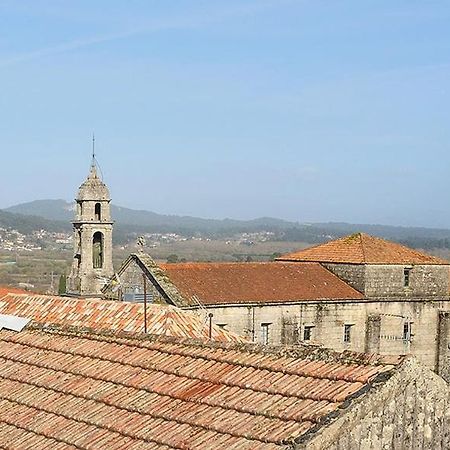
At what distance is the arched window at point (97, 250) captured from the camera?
35.4 m

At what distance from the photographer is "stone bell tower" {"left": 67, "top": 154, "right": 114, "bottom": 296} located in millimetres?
34906

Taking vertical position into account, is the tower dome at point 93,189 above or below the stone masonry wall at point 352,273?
above

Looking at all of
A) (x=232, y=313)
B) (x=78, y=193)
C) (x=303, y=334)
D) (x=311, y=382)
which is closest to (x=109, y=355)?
(x=311, y=382)

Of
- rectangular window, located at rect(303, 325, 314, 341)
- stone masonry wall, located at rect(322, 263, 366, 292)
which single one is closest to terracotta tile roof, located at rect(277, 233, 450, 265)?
stone masonry wall, located at rect(322, 263, 366, 292)

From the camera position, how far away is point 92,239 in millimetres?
35219

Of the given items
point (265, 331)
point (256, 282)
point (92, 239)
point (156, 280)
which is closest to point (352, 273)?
point (256, 282)

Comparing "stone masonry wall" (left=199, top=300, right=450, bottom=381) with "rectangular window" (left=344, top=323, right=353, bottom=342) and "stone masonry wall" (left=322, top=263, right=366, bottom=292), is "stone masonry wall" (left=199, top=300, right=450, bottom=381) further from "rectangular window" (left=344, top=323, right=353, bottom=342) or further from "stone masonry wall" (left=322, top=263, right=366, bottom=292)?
"stone masonry wall" (left=322, top=263, right=366, bottom=292)

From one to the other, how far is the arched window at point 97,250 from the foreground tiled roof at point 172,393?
2525cm

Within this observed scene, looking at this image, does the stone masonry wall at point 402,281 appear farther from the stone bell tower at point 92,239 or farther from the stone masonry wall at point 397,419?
the stone masonry wall at point 397,419

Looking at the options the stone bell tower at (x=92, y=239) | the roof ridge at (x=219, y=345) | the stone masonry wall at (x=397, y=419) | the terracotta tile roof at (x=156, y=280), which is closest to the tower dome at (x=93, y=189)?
the stone bell tower at (x=92, y=239)

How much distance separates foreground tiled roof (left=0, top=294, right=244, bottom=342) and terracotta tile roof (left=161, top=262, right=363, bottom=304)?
10268 millimetres

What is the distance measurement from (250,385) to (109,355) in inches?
88.2

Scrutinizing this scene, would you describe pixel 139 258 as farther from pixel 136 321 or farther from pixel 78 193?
pixel 136 321

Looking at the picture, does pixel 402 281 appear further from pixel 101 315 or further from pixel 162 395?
pixel 162 395
